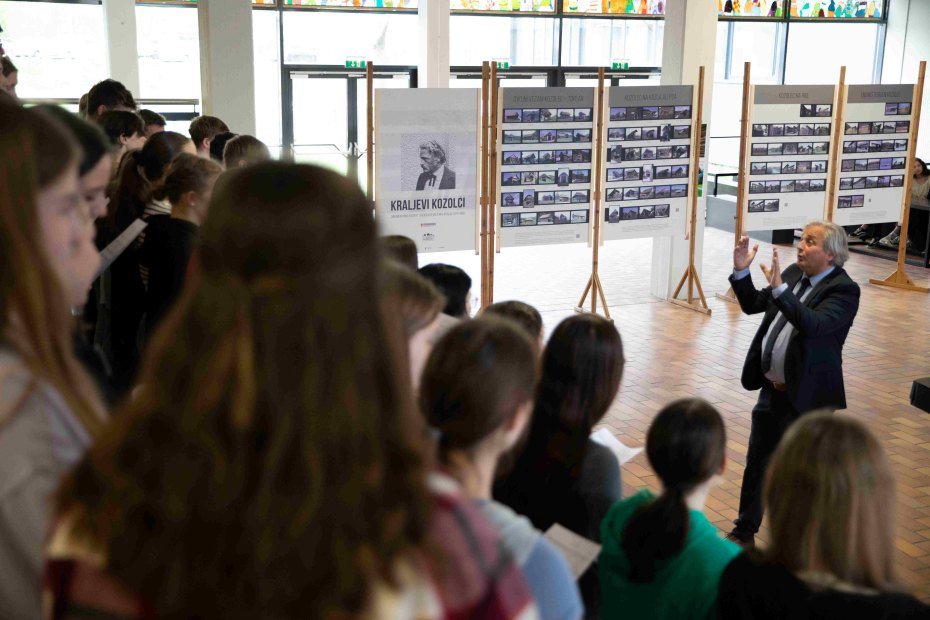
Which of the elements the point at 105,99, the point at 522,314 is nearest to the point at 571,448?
the point at 522,314

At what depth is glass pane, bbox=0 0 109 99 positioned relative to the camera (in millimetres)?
10008

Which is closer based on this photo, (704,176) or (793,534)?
(793,534)

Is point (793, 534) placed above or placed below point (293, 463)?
below

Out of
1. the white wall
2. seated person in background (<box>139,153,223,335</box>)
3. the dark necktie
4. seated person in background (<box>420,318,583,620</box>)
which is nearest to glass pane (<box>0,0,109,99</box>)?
seated person in background (<box>139,153,223,335</box>)

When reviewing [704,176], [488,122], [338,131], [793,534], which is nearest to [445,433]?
[793,534]

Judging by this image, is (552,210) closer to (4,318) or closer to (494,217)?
(494,217)

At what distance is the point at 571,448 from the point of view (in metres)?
2.23

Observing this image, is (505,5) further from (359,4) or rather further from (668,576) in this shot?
(668,576)

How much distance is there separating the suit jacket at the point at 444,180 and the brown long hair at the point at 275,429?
19.8 ft

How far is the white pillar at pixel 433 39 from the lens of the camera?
8820 millimetres

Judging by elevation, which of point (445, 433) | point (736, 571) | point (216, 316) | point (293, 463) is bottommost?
point (736, 571)

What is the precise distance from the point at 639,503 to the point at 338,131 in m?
10.1

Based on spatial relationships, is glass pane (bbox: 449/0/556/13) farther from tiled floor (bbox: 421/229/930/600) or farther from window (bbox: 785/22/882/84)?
window (bbox: 785/22/882/84)

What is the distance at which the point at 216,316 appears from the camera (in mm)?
860
